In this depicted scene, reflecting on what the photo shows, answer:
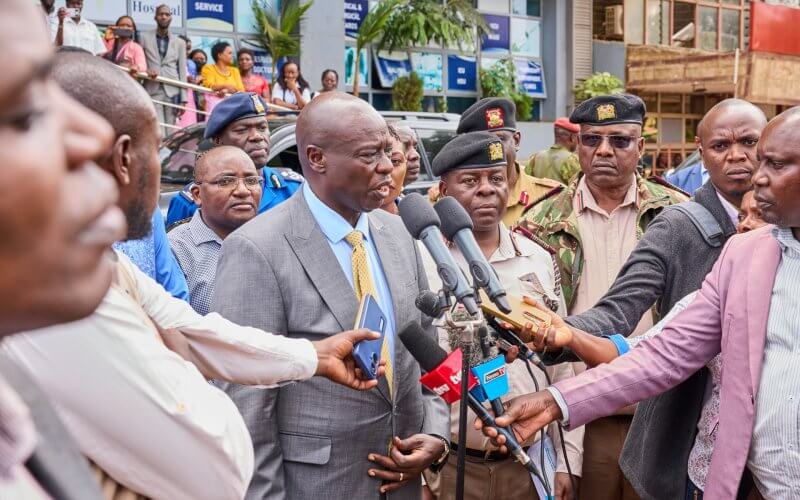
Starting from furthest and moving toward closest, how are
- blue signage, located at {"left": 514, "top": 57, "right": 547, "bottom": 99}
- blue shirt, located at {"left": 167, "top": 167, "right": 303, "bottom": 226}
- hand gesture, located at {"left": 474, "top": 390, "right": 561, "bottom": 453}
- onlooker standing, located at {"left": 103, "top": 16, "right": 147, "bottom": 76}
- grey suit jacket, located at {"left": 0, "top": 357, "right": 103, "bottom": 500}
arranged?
blue signage, located at {"left": 514, "top": 57, "right": 547, "bottom": 99} → onlooker standing, located at {"left": 103, "top": 16, "right": 147, "bottom": 76} → blue shirt, located at {"left": 167, "top": 167, "right": 303, "bottom": 226} → hand gesture, located at {"left": 474, "top": 390, "right": 561, "bottom": 453} → grey suit jacket, located at {"left": 0, "top": 357, "right": 103, "bottom": 500}

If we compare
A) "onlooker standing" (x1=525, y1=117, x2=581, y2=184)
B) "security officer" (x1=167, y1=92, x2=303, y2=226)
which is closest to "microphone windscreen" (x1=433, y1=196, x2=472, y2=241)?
"security officer" (x1=167, y1=92, x2=303, y2=226)

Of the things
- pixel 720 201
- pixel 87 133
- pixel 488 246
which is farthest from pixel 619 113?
pixel 87 133

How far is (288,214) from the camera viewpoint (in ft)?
11.1

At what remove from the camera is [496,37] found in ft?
71.9

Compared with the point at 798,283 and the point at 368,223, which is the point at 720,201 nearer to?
the point at 798,283

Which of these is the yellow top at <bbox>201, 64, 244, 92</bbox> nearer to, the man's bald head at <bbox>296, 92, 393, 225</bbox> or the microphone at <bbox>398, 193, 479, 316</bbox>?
the man's bald head at <bbox>296, 92, 393, 225</bbox>

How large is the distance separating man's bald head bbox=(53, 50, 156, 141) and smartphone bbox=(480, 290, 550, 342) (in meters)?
1.25

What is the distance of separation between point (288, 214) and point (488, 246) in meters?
1.39

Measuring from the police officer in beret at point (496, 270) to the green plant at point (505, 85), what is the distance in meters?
16.3

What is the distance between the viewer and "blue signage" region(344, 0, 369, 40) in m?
18.6

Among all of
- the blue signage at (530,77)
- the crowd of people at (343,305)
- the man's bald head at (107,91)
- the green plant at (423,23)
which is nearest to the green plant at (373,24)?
the green plant at (423,23)

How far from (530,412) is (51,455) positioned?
2215 mm

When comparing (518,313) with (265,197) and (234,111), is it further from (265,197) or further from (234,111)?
(234,111)

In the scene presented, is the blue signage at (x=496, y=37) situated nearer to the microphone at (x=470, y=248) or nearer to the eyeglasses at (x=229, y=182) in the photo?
the eyeglasses at (x=229, y=182)
